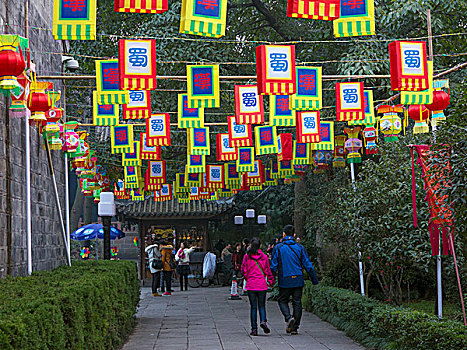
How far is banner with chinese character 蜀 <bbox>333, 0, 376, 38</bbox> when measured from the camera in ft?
32.4

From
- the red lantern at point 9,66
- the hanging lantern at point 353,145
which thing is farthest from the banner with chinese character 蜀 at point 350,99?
the red lantern at point 9,66

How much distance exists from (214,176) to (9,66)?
14.6m

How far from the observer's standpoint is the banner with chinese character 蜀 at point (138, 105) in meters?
13.6

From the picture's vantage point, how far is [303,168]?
21000mm

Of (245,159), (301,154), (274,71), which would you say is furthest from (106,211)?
(274,71)

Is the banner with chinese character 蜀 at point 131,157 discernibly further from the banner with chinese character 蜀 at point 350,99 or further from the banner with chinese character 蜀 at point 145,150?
the banner with chinese character 蜀 at point 350,99

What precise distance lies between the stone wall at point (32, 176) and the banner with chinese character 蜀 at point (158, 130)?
204cm

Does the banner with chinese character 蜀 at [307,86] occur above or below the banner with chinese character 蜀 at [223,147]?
above

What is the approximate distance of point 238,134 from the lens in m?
16.2

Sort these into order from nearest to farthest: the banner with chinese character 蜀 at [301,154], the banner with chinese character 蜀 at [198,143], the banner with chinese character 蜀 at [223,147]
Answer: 1. the banner with chinese character 蜀 at [198,143]
2. the banner with chinese character 蜀 at [223,147]
3. the banner with chinese character 蜀 at [301,154]

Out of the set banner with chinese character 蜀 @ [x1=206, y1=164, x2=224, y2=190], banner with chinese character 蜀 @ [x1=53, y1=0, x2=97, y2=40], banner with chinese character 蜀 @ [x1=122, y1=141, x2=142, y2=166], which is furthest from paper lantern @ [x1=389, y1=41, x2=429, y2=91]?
banner with chinese character 蜀 @ [x1=206, y1=164, x2=224, y2=190]

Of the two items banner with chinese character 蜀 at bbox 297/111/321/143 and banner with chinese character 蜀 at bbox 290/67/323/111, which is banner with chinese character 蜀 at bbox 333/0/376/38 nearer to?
banner with chinese character 蜀 at bbox 290/67/323/111

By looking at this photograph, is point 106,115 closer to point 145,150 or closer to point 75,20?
point 145,150

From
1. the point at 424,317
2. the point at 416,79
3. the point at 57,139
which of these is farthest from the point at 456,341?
the point at 57,139
